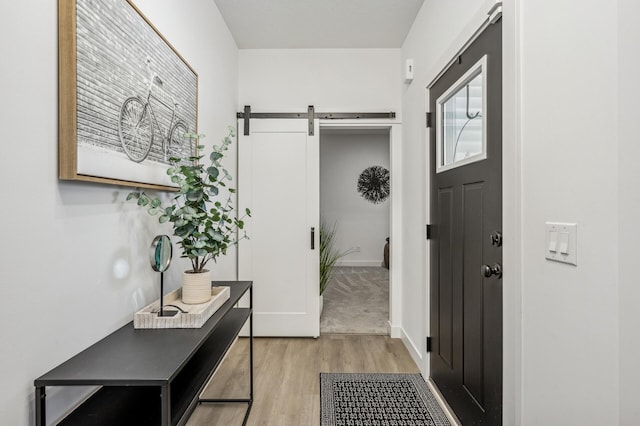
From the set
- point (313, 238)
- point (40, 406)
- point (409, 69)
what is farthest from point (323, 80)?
point (40, 406)

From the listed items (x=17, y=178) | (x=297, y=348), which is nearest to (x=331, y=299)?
(x=297, y=348)

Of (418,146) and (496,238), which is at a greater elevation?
(418,146)

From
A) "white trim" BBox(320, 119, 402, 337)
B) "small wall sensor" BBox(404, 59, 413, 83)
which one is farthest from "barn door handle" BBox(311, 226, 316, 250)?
"small wall sensor" BBox(404, 59, 413, 83)

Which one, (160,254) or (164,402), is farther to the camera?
(160,254)

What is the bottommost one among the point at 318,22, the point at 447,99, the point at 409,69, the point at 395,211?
the point at 395,211

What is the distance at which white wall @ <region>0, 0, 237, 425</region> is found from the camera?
2.80 ft

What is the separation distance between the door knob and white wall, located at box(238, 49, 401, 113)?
209 centimetres

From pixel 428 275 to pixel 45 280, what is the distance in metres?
2.12

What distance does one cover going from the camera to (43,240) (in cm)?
96

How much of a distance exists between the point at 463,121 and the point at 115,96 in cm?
168

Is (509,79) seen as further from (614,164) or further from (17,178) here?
(17,178)

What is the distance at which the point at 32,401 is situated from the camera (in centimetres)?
92

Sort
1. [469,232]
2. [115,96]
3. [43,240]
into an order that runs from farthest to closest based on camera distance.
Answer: [469,232] < [115,96] < [43,240]

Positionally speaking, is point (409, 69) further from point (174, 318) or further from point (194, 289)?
point (174, 318)
